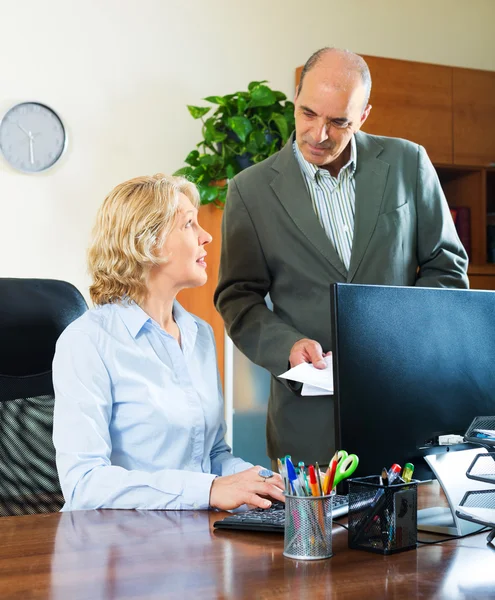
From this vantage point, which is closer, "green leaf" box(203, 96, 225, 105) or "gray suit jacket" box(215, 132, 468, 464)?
"gray suit jacket" box(215, 132, 468, 464)

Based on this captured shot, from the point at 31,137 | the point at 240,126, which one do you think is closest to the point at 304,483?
the point at 240,126

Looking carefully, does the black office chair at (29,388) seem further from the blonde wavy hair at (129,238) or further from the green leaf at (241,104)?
the green leaf at (241,104)

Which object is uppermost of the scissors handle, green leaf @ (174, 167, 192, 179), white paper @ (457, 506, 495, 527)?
green leaf @ (174, 167, 192, 179)

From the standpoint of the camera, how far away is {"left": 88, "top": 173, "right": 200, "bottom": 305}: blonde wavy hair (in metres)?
1.77

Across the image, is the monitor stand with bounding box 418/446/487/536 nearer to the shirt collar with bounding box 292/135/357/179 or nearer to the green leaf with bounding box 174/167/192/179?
the shirt collar with bounding box 292/135/357/179

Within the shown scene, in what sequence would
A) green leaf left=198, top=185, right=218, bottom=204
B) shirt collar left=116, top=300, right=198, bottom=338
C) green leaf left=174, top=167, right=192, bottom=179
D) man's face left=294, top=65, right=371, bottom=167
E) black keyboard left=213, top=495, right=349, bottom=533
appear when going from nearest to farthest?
black keyboard left=213, top=495, right=349, bottom=533
shirt collar left=116, top=300, right=198, bottom=338
man's face left=294, top=65, right=371, bottom=167
green leaf left=198, top=185, right=218, bottom=204
green leaf left=174, top=167, right=192, bottom=179

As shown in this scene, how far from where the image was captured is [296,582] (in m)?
1.04

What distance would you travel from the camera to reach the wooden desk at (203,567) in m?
1.00

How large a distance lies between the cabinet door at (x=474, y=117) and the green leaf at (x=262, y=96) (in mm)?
1065

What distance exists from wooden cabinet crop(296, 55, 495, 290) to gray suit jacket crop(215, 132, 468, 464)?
6.27ft

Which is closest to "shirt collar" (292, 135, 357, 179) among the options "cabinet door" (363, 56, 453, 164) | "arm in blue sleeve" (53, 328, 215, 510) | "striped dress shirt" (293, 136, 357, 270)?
"striped dress shirt" (293, 136, 357, 270)

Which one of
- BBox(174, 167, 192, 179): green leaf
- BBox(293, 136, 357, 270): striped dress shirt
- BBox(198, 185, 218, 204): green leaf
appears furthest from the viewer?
BBox(174, 167, 192, 179): green leaf

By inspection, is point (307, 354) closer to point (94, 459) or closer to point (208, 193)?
point (94, 459)

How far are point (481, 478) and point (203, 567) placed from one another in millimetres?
429
